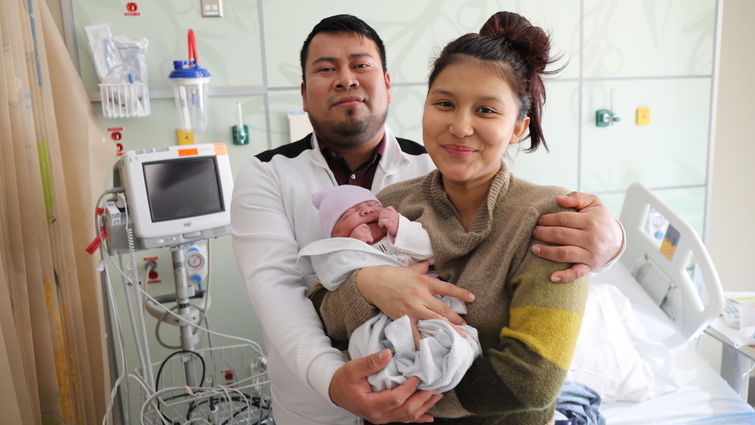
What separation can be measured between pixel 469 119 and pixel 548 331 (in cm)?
42

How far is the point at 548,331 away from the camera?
0.94 m

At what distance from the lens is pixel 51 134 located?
198cm

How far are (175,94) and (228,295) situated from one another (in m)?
0.99

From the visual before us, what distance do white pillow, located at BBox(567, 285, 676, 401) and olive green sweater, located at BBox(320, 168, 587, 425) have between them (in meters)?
0.96

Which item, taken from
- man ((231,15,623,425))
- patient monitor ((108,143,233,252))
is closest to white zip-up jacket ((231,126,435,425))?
man ((231,15,623,425))


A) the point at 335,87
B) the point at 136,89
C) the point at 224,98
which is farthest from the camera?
the point at 224,98

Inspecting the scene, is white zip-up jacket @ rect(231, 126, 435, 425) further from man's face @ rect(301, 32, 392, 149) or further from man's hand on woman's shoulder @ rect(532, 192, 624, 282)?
man's hand on woman's shoulder @ rect(532, 192, 624, 282)

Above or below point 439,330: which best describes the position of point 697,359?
below

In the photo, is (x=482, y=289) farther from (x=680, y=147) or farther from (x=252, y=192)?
(x=680, y=147)

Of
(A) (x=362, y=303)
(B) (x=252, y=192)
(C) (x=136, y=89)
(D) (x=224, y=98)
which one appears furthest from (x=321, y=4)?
(A) (x=362, y=303)

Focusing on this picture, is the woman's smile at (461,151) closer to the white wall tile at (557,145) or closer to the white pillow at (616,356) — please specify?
the white pillow at (616,356)

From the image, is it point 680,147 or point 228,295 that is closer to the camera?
point 228,295

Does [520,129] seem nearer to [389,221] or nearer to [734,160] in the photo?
[389,221]

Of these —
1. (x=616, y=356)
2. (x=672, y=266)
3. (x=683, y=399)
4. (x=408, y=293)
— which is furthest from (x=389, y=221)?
(x=672, y=266)
